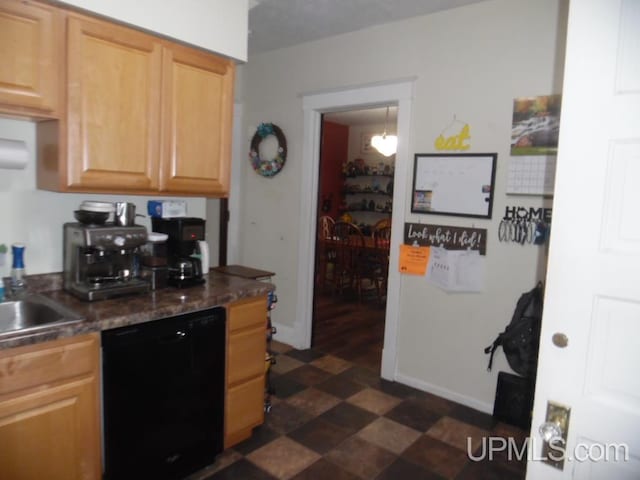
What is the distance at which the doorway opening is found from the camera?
12.8 ft

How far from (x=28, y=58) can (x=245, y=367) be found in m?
1.68

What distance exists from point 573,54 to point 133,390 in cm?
192

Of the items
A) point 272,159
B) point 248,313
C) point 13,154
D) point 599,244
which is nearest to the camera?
point 599,244

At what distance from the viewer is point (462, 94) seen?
8.82ft

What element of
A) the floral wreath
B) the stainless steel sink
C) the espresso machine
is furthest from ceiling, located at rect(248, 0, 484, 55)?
the stainless steel sink

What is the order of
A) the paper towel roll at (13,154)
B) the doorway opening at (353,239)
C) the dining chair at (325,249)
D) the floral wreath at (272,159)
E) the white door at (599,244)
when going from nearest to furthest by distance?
the white door at (599,244), the paper towel roll at (13,154), the floral wreath at (272,159), the doorway opening at (353,239), the dining chair at (325,249)

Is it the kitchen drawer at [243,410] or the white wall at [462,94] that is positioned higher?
the white wall at [462,94]

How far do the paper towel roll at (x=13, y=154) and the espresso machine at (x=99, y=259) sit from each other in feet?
1.09

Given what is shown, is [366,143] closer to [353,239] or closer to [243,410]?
[353,239]

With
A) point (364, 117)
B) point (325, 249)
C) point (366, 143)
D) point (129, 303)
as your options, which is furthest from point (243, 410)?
point (366, 143)

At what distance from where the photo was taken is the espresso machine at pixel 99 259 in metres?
1.82

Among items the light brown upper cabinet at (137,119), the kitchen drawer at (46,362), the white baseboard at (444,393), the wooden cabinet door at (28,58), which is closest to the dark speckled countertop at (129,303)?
the kitchen drawer at (46,362)

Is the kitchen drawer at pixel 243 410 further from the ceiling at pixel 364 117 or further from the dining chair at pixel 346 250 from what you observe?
the ceiling at pixel 364 117

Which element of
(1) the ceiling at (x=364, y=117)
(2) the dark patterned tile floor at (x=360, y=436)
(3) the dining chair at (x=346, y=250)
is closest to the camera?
(2) the dark patterned tile floor at (x=360, y=436)
